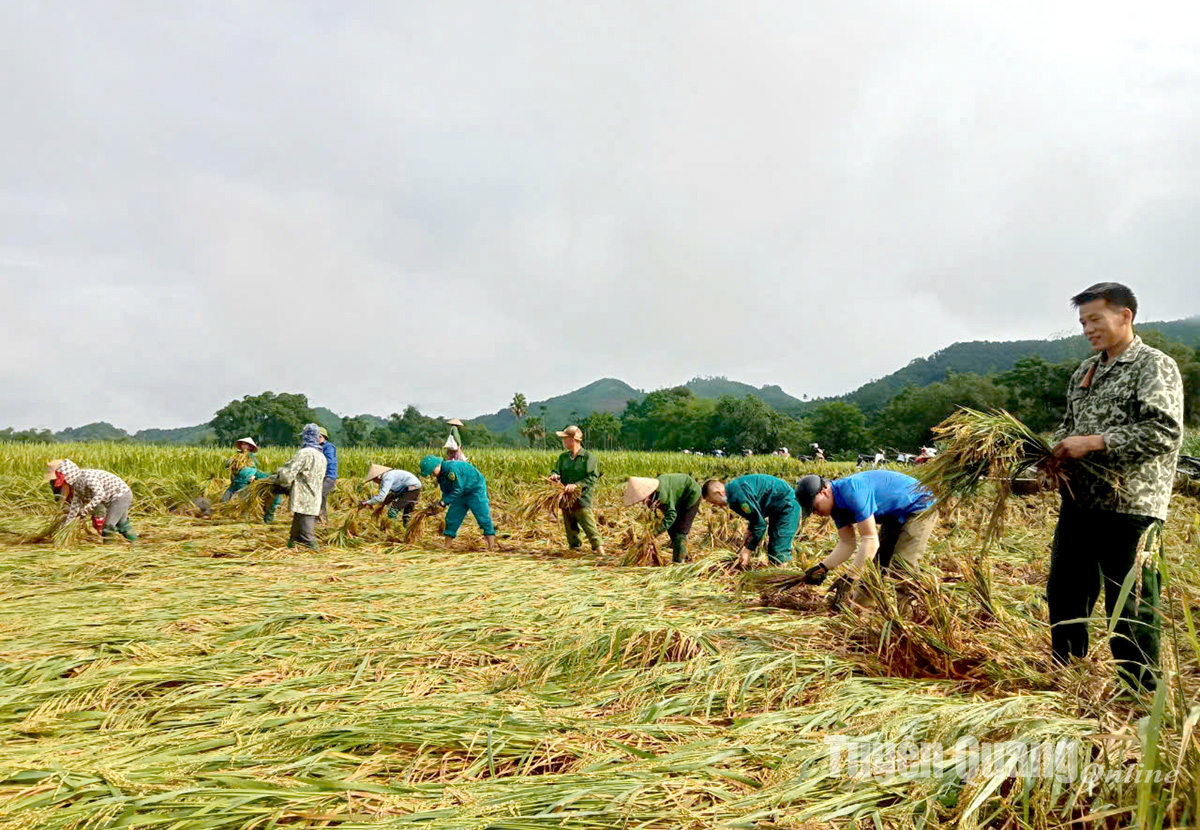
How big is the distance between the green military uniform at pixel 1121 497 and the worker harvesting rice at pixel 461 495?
5.96m

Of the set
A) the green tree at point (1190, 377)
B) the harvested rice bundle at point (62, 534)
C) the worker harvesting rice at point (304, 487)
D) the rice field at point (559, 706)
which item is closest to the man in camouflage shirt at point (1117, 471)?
the rice field at point (559, 706)

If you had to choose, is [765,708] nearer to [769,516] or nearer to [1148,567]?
[1148,567]

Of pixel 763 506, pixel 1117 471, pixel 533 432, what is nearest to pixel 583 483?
pixel 763 506

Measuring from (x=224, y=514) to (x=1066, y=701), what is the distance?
10840 millimetres

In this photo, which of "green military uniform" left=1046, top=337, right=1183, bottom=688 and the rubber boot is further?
the rubber boot

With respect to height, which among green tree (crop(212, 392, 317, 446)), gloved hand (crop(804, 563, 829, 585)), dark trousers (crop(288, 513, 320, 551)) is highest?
green tree (crop(212, 392, 317, 446))

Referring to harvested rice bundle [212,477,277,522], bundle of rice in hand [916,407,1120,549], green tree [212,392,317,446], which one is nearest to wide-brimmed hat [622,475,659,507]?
bundle of rice in hand [916,407,1120,549]

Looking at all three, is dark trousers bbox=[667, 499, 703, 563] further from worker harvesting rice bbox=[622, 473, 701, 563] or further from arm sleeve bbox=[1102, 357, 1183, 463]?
arm sleeve bbox=[1102, 357, 1183, 463]

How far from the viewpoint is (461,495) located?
7.81 metres

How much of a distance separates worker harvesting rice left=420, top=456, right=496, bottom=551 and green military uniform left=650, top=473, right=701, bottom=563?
2.31 m

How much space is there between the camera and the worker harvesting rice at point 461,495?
7699 millimetres

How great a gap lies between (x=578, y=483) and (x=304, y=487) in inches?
115

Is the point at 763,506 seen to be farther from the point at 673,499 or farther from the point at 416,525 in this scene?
the point at 416,525

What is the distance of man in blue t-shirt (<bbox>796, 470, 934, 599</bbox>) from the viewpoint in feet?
12.5
